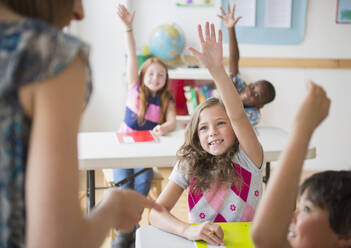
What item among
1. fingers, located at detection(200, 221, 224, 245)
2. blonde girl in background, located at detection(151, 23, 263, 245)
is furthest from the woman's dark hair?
blonde girl in background, located at detection(151, 23, 263, 245)

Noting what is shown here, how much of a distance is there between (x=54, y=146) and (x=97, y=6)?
359 centimetres

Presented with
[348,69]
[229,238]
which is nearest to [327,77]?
[348,69]

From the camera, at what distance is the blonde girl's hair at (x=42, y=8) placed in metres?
0.56

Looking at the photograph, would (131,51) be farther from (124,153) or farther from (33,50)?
(33,50)

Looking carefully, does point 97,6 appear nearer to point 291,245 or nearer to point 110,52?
point 110,52

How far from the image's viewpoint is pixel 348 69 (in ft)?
13.3

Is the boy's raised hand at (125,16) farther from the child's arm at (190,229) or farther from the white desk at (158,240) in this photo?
the white desk at (158,240)

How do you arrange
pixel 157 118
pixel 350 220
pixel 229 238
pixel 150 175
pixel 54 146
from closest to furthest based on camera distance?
pixel 54 146
pixel 350 220
pixel 229 238
pixel 150 175
pixel 157 118

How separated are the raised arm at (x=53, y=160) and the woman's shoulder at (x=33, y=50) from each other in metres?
0.01

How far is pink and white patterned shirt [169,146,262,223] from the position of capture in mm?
1414

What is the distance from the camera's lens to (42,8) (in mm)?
561

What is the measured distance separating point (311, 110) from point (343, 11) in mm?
3762

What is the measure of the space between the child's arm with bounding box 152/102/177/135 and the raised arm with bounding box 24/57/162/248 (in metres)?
2.01

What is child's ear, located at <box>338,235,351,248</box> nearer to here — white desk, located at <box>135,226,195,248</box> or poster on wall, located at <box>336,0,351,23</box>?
white desk, located at <box>135,226,195,248</box>
